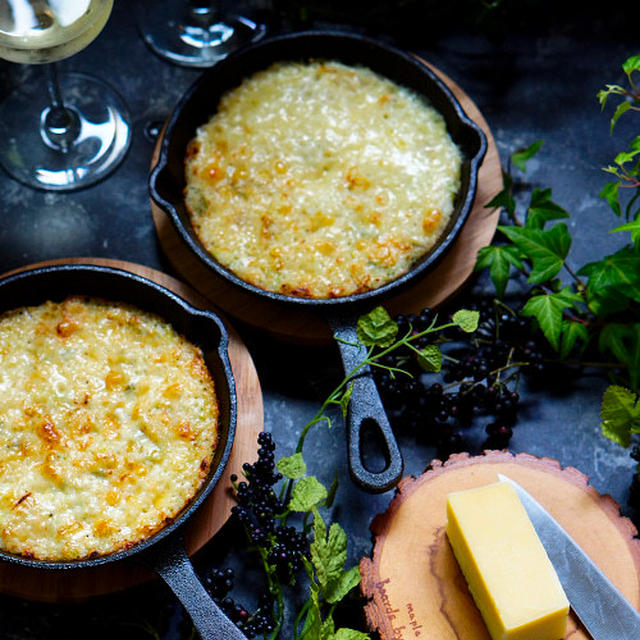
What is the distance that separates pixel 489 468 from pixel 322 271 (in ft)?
2.17

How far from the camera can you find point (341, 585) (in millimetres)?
2398

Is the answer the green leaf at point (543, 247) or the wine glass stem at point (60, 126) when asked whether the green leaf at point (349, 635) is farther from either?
the wine glass stem at point (60, 126)

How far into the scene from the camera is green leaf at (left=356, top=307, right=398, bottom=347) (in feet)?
8.25

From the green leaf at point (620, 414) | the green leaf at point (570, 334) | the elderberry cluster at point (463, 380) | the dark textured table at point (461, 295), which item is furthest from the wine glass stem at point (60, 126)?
the green leaf at point (620, 414)

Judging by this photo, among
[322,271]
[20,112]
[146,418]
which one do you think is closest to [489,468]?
[322,271]

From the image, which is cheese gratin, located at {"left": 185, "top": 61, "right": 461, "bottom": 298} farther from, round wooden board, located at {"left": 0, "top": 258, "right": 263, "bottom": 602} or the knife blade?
the knife blade

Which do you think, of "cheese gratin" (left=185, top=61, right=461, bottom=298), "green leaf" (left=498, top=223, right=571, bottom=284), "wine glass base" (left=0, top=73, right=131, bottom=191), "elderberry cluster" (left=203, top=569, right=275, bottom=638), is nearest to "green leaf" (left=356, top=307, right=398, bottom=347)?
"cheese gratin" (left=185, top=61, right=461, bottom=298)

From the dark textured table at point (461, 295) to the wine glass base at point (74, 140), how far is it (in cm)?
3

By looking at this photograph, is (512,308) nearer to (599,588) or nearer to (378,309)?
(378,309)

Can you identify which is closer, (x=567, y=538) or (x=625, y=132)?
(x=567, y=538)

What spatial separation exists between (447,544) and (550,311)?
0.64 metres

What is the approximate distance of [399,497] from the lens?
99.3 inches

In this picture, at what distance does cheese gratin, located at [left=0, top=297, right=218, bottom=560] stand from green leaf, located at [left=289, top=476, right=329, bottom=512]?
227 millimetres

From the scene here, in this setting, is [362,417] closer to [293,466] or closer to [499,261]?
[293,466]
